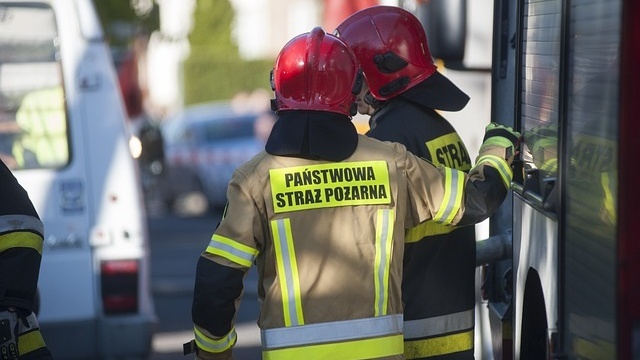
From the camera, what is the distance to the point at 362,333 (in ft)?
12.8

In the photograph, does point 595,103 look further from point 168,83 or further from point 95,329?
point 168,83

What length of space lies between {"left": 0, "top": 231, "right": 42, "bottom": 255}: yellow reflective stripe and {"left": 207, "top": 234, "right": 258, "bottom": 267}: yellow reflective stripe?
2.74 ft

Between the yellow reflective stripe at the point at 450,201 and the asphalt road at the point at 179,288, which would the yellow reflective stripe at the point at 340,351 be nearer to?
the yellow reflective stripe at the point at 450,201

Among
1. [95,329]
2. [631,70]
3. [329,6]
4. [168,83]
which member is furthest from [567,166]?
[168,83]

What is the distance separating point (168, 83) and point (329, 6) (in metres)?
32.9

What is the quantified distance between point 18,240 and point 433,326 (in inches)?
52.9

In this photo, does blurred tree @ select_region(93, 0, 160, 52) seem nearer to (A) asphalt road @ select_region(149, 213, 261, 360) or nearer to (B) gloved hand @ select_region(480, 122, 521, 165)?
(A) asphalt road @ select_region(149, 213, 261, 360)

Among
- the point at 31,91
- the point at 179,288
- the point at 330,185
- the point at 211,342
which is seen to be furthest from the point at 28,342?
the point at 179,288

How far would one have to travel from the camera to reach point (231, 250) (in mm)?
3816

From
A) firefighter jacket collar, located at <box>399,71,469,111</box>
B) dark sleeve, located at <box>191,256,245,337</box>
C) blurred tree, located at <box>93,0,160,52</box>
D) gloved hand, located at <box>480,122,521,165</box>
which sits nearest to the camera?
dark sleeve, located at <box>191,256,245,337</box>

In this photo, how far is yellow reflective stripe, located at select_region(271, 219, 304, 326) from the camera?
152 inches

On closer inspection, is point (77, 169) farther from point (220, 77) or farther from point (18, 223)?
point (220, 77)

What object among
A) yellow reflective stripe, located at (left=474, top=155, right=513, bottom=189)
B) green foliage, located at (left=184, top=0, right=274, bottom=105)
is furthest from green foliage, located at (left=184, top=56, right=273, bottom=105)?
yellow reflective stripe, located at (left=474, top=155, right=513, bottom=189)

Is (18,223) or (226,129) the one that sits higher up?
(18,223)
